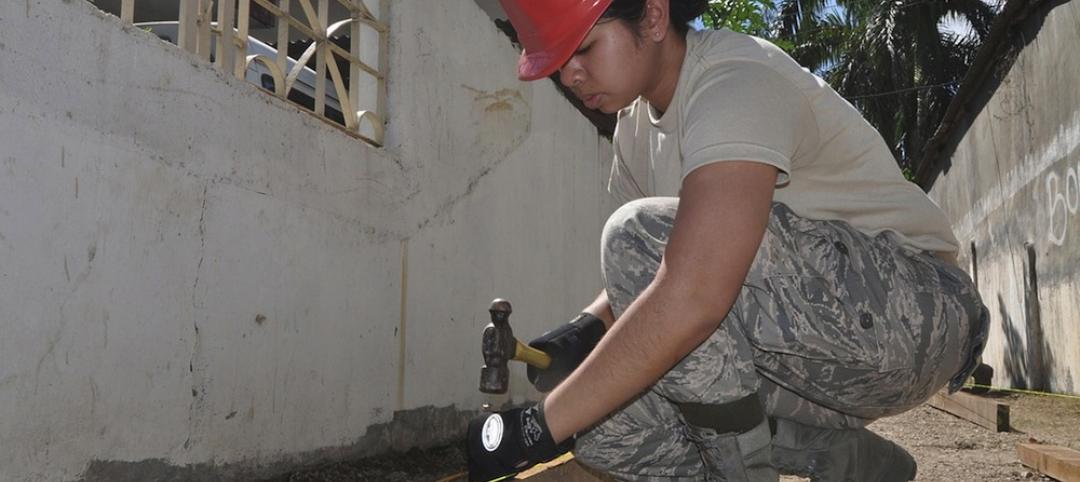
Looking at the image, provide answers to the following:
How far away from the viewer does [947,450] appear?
4.98 metres

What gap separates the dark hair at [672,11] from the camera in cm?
213

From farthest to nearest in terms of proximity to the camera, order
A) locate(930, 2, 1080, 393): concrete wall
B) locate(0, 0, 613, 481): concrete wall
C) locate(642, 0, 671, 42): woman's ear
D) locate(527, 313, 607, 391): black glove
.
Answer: locate(930, 2, 1080, 393): concrete wall
locate(0, 0, 613, 481): concrete wall
locate(527, 313, 607, 391): black glove
locate(642, 0, 671, 42): woman's ear

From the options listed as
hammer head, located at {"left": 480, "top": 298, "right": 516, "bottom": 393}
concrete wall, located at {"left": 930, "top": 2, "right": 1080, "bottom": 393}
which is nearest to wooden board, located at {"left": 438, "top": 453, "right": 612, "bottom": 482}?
hammer head, located at {"left": 480, "top": 298, "right": 516, "bottom": 393}

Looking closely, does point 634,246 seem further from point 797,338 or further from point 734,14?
point 734,14

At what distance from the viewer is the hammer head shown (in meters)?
2.25

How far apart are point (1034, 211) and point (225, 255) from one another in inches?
301

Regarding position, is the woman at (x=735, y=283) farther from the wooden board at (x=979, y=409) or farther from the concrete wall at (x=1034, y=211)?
the concrete wall at (x=1034, y=211)

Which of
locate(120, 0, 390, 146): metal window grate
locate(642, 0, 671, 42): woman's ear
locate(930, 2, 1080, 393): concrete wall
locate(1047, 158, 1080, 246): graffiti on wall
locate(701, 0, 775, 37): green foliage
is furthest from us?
locate(701, 0, 775, 37): green foliage

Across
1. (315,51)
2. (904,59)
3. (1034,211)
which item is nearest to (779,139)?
(315,51)

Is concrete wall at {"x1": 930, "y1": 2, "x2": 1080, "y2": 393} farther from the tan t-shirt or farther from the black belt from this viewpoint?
the black belt

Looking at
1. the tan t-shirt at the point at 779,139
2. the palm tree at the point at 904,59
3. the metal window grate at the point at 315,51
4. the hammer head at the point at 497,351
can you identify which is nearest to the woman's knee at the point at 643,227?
the tan t-shirt at the point at 779,139

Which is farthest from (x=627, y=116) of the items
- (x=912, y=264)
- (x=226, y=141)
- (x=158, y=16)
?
(x=158, y=16)

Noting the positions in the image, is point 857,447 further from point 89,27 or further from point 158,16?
point 158,16

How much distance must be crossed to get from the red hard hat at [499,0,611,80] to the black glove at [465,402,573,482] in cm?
72
